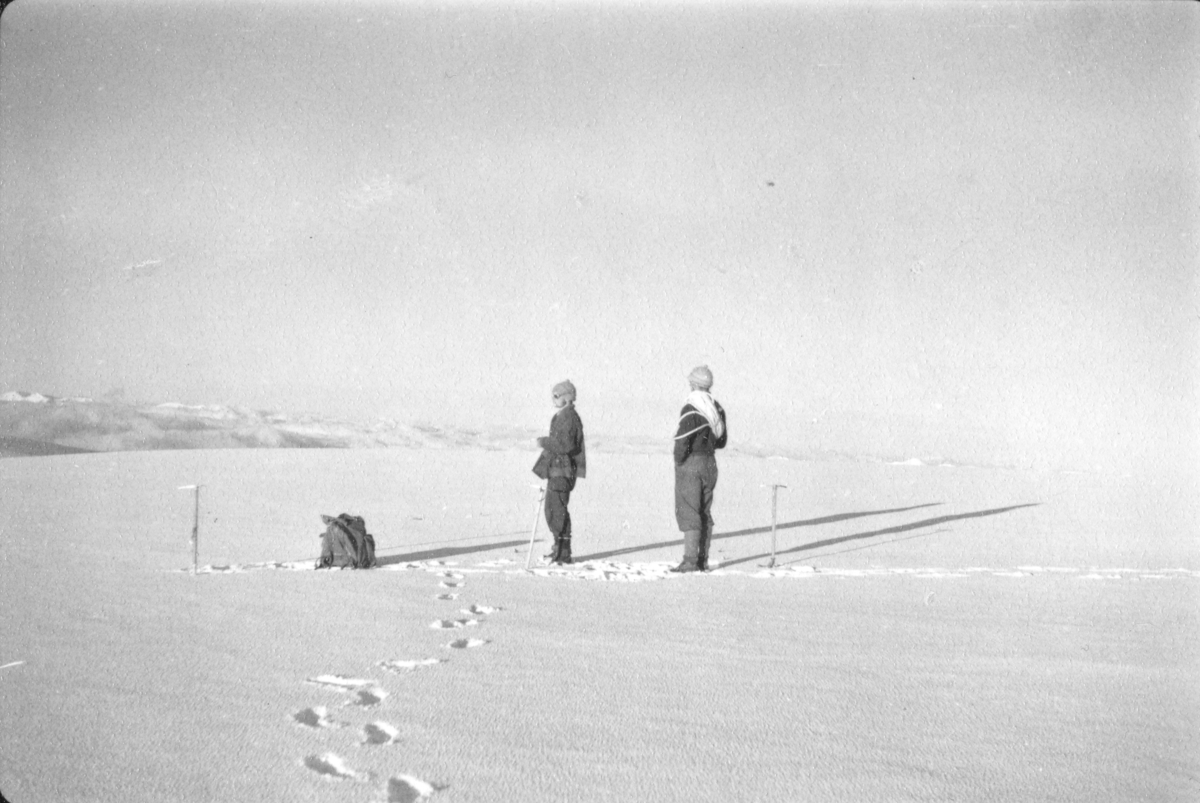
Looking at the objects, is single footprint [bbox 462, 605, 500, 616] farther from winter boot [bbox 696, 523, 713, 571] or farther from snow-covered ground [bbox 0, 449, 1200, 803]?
winter boot [bbox 696, 523, 713, 571]

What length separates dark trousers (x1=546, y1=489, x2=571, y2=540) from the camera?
7859 millimetres

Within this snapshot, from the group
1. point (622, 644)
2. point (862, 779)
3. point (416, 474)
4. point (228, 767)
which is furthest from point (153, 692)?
point (416, 474)

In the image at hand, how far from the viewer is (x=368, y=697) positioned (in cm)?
346

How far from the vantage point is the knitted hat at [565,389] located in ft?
26.7

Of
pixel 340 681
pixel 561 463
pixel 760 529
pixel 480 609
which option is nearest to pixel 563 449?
pixel 561 463

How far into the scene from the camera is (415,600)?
5.52 meters

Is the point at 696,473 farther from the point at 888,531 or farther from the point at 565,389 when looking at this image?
the point at 888,531

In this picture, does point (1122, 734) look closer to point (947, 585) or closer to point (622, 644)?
point (622, 644)

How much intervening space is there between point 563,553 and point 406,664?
3.92 meters

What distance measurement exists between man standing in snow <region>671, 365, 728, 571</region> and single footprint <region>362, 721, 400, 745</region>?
4447mm

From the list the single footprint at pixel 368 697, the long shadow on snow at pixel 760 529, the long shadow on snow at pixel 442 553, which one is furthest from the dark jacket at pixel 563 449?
the single footprint at pixel 368 697

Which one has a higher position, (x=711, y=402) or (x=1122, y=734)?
(x=711, y=402)

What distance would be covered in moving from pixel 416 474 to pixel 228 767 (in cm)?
1272

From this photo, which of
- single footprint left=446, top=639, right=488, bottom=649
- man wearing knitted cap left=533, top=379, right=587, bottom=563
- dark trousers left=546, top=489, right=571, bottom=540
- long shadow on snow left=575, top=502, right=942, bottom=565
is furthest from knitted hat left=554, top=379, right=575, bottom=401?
single footprint left=446, top=639, right=488, bottom=649
